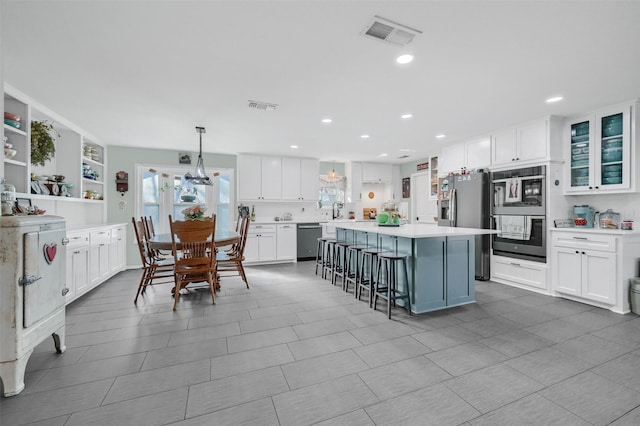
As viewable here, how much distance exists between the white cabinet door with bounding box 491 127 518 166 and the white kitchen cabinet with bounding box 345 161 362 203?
3352mm

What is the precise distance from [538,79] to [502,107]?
31.1 inches

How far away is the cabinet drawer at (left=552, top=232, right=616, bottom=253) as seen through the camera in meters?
3.28

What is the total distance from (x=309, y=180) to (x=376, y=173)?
1890mm

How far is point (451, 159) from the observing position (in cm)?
542

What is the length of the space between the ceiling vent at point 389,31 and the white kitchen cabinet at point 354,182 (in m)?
5.24

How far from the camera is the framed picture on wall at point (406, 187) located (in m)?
7.55

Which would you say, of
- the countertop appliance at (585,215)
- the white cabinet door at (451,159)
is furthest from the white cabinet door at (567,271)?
the white cabinet door at (451,159)

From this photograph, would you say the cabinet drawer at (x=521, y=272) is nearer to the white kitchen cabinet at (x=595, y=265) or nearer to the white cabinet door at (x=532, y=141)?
the white kitchen cabinet at (x=595, y=265)

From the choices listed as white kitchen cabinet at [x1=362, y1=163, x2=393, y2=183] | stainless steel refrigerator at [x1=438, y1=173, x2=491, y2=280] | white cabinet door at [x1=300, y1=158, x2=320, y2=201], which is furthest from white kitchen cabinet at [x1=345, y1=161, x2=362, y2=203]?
stainless steel refrigerator at [x1=438, y1=173, x2=491, y2=280]

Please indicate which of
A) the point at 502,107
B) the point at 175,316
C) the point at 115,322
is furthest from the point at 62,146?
the point at 502,107

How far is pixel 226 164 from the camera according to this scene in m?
6.43

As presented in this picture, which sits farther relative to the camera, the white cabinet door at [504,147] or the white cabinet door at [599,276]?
the white cabinet door at [504,147]

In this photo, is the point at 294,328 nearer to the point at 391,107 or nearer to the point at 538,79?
the point at 391,107

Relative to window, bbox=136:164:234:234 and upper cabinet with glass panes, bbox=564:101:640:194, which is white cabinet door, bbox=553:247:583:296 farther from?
window, bbox=136:164:234:234
